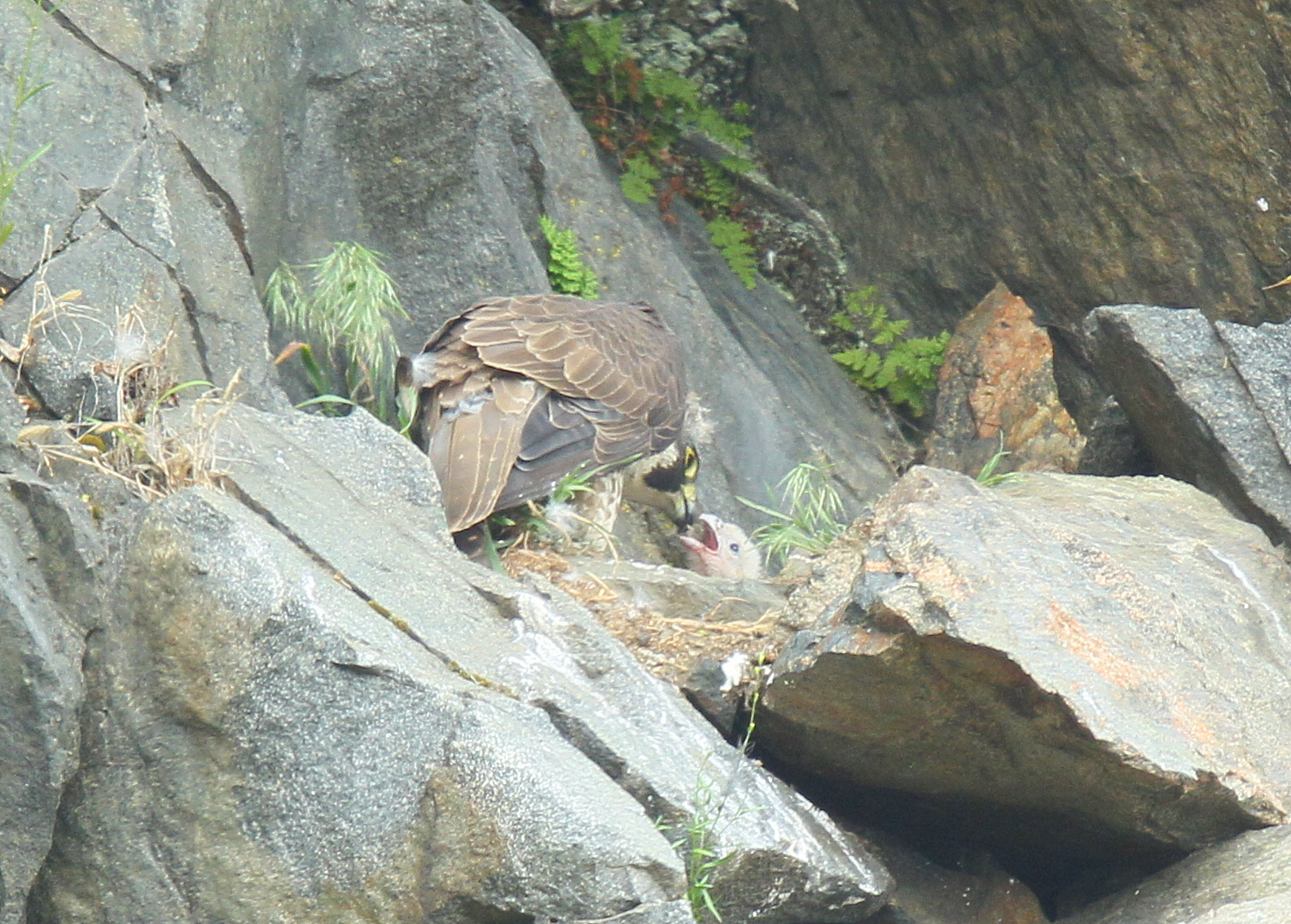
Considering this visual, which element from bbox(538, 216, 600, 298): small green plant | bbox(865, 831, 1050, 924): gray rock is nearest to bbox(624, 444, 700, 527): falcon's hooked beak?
bbox(538, 216, 600, 298): small green plant

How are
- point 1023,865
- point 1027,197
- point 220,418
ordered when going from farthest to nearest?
1. point 1027,197
2. point 1023,865
3. point 220,418

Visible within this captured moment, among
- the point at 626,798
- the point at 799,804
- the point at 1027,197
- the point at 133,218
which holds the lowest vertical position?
the point at 799,804

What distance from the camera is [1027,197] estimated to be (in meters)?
7.09

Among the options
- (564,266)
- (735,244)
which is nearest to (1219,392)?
(564,266)

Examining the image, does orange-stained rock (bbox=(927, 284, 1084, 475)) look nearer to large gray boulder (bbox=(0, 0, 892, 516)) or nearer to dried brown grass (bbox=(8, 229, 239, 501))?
large gray boulder (bbox=(0, 0, 892, 516))

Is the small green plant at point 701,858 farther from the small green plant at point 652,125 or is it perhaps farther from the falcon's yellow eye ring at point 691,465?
the small green plant at point 652,125

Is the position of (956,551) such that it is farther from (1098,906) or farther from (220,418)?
(220,418)

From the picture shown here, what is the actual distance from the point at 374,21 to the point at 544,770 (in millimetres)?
4203

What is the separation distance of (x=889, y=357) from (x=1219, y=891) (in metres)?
4.50

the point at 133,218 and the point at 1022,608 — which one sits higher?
the point at 133,218

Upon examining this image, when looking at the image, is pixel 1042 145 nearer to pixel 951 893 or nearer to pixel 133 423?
pixel 951 893

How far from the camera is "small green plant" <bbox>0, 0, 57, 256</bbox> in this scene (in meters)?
3.96

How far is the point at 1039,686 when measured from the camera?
362 cm

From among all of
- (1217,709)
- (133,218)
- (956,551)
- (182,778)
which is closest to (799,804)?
(956,551)
